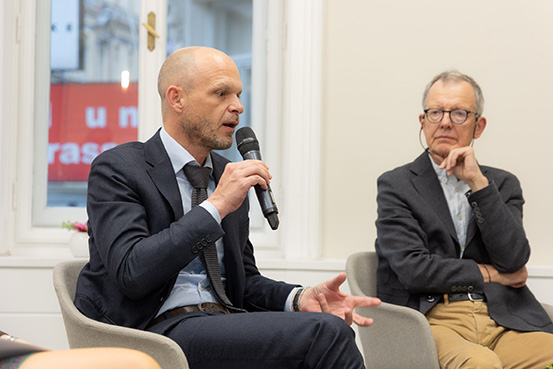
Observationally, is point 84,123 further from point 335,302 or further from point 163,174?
point 335,302

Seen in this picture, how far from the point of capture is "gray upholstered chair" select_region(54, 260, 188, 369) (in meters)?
1.60

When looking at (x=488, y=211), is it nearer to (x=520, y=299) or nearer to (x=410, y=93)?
(x=520, y=299)

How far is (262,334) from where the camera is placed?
5.48ft

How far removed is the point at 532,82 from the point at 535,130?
234 millimetres

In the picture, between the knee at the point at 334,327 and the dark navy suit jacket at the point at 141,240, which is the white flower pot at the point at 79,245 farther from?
the knee at the point at 334,327

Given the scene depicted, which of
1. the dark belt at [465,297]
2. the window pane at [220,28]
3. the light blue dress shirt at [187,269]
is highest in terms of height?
the window pane at [220,28]

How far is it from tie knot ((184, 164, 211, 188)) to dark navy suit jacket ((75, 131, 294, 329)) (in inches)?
2.6

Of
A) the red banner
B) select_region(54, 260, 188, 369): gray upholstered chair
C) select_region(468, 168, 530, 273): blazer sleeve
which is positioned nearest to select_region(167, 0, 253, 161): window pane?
the red banner

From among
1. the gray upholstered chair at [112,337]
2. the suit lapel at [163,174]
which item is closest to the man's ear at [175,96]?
the suit lapel at [163,174]

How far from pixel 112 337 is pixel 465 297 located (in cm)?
133

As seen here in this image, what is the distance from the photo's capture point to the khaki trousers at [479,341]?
2.17 metres

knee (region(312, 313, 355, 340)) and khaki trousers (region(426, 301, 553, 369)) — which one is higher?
knee (region(312, 313, 355, 340))

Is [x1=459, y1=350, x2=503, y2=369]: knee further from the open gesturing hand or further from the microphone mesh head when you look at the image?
the microphone mesh head

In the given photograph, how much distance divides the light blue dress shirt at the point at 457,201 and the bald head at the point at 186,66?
1.04 meters
